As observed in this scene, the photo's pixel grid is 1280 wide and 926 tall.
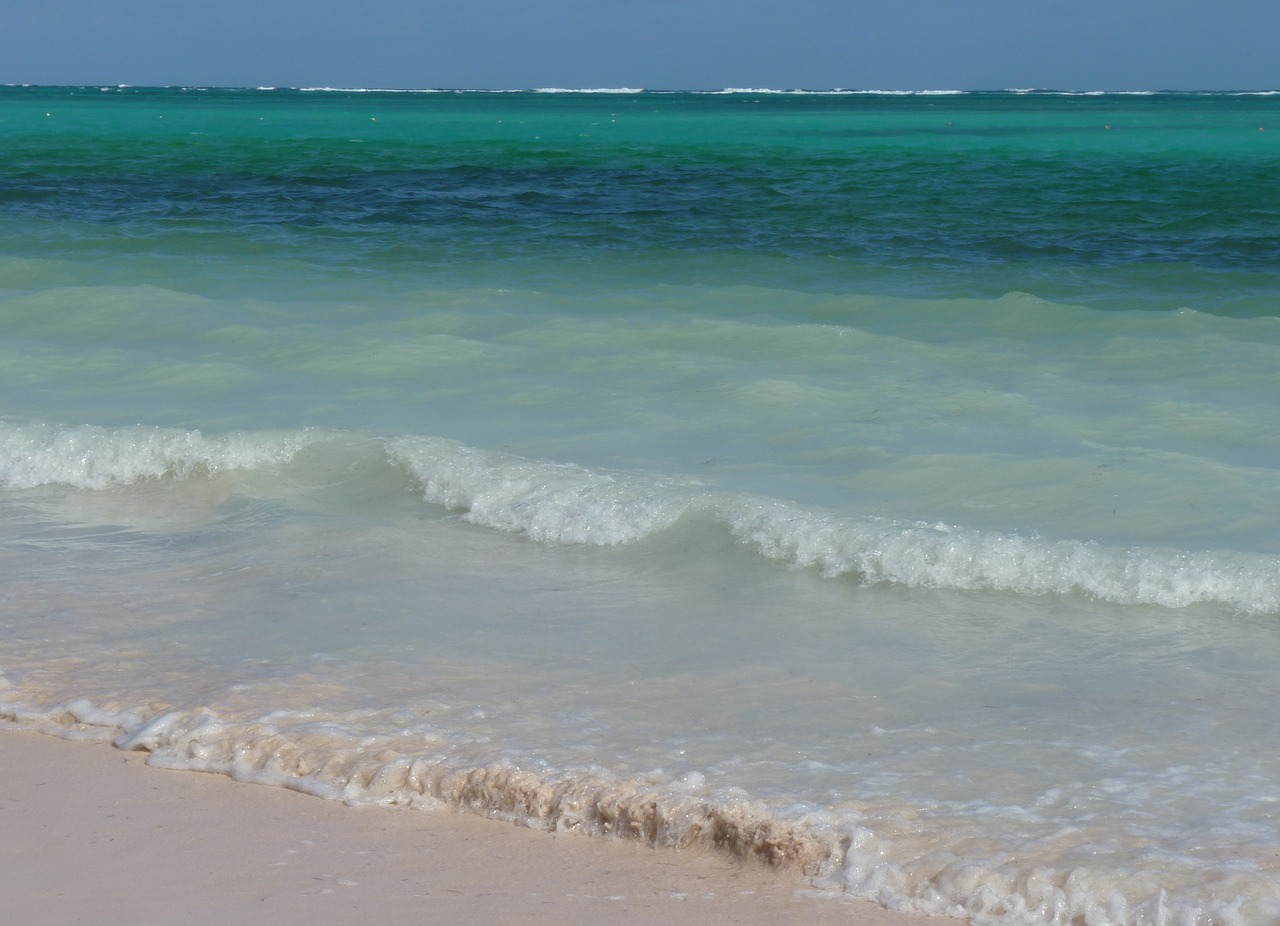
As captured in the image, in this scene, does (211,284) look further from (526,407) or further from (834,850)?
(834,850)

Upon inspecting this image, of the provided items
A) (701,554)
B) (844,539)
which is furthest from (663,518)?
(844,539)

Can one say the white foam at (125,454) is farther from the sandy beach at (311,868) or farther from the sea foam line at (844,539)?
the sandy beach at (311,868)

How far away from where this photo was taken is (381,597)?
480 cm

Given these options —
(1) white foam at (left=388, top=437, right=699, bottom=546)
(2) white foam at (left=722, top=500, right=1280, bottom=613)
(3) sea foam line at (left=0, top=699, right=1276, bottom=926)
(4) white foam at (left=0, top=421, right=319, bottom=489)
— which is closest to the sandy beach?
(3) sea foam line at (left=0, top=699, right=1276, bottom=926)

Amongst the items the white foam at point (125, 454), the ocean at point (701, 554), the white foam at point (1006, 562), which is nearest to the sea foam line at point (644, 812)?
the ocean at point (701, 554)

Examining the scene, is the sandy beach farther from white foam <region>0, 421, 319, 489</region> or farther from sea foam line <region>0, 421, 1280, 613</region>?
white foam <region>0, 421, 319, 489</region>

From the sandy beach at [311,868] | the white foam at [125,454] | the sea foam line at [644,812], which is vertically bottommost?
the sandy beach at [311,868]

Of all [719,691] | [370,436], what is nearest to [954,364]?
[370,436]

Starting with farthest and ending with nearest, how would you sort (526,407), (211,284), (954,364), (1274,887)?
1. (211,284)
2. (954,364)
3. (526,407)
4. (1274,887)

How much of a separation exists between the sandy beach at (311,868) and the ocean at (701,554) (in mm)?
89

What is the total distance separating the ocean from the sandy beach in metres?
0.09

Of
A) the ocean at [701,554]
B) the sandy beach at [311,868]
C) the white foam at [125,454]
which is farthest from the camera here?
the white foam at [125,454]

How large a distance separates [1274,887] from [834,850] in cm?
92

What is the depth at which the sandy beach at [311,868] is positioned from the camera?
2836 mm
